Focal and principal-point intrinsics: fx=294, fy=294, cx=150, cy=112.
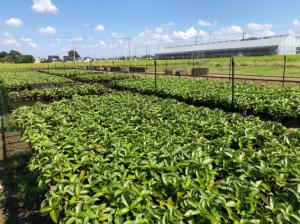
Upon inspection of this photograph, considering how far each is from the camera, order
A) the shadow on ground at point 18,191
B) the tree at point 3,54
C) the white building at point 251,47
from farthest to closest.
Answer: the tree at point 3,54, the white building at point 251,47, the shadow on ground at point 18,191

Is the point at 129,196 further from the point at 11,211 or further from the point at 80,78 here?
the point at 80,78

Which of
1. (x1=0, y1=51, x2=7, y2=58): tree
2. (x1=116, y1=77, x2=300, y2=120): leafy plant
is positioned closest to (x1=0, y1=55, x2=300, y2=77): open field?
(x1=116, y1=77, x2=300, y2=120): leafy plant

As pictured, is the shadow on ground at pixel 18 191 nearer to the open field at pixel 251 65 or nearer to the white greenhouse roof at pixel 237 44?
the open field at pixel 251 65

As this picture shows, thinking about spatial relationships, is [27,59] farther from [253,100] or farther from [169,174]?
[169,174]

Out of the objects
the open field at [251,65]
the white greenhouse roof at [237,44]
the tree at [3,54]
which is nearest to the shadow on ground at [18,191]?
the open field at [251,65]

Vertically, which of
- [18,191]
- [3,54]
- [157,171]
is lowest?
[18,191]

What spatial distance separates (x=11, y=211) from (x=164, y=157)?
2.80 meters

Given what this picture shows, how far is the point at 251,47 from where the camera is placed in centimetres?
6322

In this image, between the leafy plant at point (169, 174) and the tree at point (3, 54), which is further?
the tree at point (3, 54)

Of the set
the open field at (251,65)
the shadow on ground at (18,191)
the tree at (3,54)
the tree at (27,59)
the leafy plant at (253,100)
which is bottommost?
the shadow on ground at (18,191)

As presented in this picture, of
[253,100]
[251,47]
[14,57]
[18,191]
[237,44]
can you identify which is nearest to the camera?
[18,191]

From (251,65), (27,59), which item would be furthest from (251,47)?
(27,59)

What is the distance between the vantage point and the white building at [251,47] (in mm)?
59219

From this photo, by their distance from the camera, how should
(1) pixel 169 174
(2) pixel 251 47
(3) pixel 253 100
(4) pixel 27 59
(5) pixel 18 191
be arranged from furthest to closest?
1. (4) pixel 27 59
2. (2) pixel 251 47
3. (3) pixel 253 100
4. (5) pixel 18 191
5. (1) pixel 169 174
